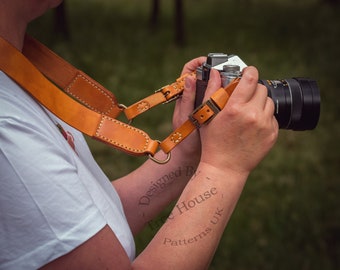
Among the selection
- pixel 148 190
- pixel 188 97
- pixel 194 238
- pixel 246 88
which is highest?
pixel 246 88

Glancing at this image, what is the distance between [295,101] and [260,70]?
4691 millimetres

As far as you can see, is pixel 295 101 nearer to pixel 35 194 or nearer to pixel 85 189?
pixel 85 189

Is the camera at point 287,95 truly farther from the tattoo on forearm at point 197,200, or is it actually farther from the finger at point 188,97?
the tattoo on forearm at point 197,200

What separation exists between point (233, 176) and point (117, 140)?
10.8 inches

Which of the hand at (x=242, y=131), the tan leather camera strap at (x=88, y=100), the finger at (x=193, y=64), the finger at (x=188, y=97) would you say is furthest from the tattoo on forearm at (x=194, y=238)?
the finger at (x=193, y=64)

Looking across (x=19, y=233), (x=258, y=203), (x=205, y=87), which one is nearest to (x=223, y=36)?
(x=258, y=203)

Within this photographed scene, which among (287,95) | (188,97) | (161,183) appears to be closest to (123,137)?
(188,97)

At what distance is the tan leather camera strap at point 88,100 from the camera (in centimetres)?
103

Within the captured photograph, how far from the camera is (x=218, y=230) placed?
109 centimetres

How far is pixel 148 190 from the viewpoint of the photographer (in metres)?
1.50

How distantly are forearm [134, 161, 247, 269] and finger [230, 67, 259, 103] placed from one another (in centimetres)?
16

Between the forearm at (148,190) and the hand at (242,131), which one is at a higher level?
the hand at (242,131)

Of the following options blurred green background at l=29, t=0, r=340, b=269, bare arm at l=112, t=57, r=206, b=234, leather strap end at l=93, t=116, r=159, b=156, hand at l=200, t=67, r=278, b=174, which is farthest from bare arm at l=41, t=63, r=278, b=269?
blurred green background at l=29, t=0, r=340, b=269

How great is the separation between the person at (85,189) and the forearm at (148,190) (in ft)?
0.70
